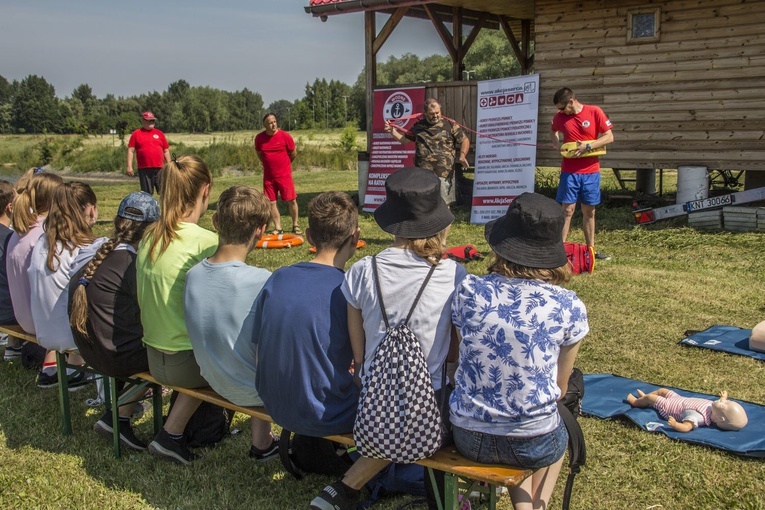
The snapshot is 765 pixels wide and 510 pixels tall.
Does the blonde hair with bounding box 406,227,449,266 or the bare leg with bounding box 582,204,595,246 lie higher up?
the blonde hair with bounding box 406,227,449,266

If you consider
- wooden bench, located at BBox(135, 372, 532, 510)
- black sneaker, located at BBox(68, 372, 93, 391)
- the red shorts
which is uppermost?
the red shorts

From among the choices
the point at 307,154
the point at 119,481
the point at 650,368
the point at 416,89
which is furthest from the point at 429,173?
the point at 307,154

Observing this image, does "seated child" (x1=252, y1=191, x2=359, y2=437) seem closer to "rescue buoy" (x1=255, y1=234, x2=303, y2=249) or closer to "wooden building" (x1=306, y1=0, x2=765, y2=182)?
"rescue buoy" (x1=255, y1=234, x2=303, y2=249)

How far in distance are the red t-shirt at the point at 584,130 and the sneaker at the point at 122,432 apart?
5658 mm

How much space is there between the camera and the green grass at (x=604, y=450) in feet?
10.9

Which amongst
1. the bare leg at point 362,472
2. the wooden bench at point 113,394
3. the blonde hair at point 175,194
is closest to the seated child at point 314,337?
the bare leg at point 362,472

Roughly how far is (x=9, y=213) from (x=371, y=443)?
4036 millimetres

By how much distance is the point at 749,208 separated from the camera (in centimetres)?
912

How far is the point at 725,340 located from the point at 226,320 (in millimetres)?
3798

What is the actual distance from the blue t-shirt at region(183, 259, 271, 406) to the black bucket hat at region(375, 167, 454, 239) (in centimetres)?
76

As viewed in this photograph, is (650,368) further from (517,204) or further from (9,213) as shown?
(9,213)

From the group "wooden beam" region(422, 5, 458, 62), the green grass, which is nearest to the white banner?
"wooden beam" region(422, 5, 458, 62)

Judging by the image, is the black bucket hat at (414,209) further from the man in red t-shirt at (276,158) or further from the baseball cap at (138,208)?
the man in red t-shirt at (276,158)

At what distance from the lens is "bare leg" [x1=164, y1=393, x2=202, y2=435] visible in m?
3.67
